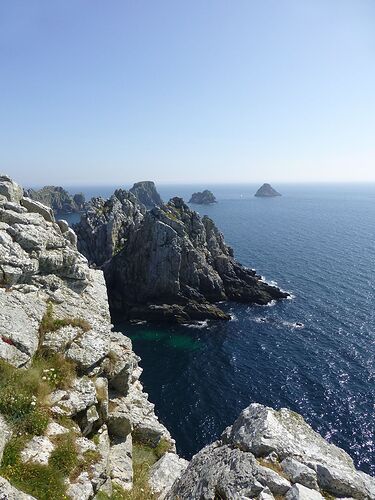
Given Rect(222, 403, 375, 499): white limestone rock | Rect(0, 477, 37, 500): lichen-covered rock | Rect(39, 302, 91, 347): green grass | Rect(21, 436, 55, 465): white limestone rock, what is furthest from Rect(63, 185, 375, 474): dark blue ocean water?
Rect(0, 477, 37, 500): lichen-covered rock

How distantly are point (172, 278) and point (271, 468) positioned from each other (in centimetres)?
6459

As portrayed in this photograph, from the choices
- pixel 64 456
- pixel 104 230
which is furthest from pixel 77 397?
pixel 104 230

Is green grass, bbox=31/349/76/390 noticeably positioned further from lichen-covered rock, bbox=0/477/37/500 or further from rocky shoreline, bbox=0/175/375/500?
lichen-covered rock, bbox=0/477/37/500

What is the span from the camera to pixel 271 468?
12719 millimetres

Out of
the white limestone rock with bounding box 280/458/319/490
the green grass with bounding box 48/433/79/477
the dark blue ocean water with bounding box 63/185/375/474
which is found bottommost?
the dark blue ocean water with bounding box 63/185/375/474

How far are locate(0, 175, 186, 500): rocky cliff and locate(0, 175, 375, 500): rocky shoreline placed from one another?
0.05 meters

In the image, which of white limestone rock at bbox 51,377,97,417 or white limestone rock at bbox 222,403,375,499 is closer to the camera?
white limestone rock at bbox 222,403,375,499

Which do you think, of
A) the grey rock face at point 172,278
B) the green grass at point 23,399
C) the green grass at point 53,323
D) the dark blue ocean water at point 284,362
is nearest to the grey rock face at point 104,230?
the grey rock face at point 172,278

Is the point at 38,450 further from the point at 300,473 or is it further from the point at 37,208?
the point at 37,208

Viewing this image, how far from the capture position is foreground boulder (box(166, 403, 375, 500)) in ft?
39.3

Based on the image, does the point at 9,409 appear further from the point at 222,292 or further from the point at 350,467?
the point at 222,292

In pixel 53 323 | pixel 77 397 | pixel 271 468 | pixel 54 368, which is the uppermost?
pixel 53 323

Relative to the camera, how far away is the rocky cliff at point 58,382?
12.9 metres

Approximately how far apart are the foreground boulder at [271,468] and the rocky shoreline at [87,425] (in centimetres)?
4
